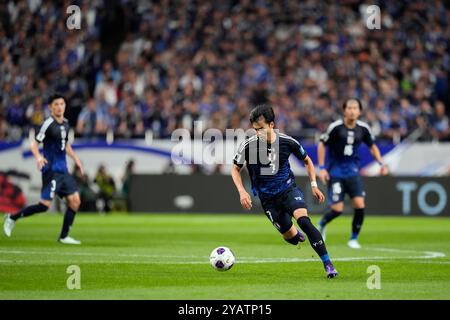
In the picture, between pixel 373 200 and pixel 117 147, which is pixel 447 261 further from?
pixel 117 147

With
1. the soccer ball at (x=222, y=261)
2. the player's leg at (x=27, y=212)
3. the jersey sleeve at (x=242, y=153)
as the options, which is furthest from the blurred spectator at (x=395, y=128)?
the jersey sleeve at (x=242, y=153)

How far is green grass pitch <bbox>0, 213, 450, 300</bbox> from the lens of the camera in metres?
11.2

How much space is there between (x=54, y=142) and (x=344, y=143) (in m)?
5.43

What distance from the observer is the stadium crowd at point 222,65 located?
1248 inches

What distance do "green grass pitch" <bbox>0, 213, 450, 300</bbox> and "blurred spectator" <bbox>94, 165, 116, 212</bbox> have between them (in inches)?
237

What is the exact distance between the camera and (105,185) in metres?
31.1

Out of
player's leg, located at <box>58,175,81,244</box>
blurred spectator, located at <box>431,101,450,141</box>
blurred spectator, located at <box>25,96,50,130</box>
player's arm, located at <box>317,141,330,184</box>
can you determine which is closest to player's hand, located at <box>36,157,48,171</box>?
player's leg, located at <box>58,175,81,244</box>

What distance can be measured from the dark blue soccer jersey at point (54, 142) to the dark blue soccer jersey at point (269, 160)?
6.24 meters

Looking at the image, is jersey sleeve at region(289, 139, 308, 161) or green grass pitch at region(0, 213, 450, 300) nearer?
green grass pitch at region(0, 213, 450, 300)

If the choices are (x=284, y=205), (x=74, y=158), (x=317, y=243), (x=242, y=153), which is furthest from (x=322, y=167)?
(x=317, y=243)

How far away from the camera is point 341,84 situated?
1291 inches

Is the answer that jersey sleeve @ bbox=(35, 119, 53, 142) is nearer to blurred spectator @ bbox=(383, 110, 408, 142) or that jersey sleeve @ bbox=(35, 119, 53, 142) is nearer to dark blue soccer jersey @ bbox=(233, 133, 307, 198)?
dark blue soccer jersey @ bbox=(233, 133, 307, 198)
